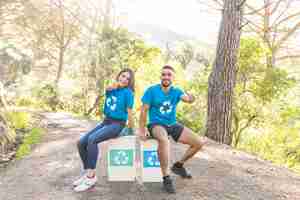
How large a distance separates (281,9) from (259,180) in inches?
621

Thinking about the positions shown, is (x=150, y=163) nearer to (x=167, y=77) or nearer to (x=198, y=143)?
(x=198, y=143)

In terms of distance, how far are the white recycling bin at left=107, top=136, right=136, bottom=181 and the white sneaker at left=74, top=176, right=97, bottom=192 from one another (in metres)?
0.30

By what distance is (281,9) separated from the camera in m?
20.0

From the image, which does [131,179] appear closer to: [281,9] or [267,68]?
[267,68]

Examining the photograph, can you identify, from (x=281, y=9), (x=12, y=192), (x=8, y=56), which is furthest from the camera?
(x=281, y=9)

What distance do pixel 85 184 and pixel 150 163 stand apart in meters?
0.86

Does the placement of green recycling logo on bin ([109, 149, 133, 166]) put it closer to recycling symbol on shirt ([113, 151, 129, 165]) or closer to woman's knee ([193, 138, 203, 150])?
recycling symbol on shirt ([113, 151, 129, 165])

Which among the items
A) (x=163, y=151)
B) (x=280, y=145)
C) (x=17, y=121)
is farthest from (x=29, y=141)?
(x=280, y=145)

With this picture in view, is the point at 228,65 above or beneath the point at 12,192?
above

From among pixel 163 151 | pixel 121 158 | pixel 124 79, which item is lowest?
pixel 121 158

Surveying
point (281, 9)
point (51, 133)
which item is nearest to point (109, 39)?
point (51, 133)

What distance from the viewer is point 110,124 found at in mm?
5293

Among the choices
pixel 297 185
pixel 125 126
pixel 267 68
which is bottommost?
pixel 297 185

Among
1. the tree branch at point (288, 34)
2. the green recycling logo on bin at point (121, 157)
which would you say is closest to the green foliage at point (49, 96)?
the tree branch at point (288, 34)
